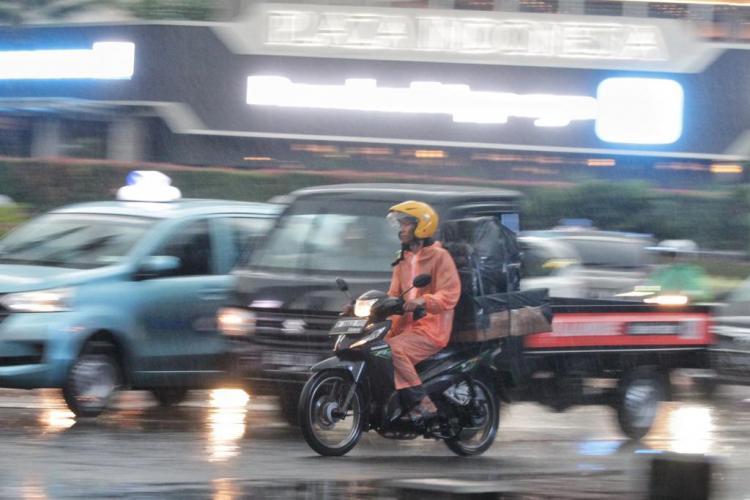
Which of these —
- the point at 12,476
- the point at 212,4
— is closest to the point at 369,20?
the point at 212,4

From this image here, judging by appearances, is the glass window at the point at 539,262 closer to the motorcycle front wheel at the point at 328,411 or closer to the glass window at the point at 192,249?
the glass window at the point at 192,249

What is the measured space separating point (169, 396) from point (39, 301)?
2158 mm

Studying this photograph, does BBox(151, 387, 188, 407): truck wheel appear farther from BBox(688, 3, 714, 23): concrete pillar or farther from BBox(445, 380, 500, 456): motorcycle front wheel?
BBox(688, 3, 714, 23): concrete pillar

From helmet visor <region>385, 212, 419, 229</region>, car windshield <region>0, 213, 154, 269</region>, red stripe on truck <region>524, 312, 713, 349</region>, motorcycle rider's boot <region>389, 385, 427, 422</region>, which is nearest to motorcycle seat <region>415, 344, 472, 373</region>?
motorcycle rider's boot <region>389, 385, 427, 422</region>

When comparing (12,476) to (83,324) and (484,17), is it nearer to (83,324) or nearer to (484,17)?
(83,324)

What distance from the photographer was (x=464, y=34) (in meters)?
34.8

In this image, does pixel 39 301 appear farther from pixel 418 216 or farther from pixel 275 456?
pixel 418 216

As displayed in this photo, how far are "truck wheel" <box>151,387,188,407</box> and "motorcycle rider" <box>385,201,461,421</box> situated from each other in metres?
3.14

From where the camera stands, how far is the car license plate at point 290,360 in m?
10.2

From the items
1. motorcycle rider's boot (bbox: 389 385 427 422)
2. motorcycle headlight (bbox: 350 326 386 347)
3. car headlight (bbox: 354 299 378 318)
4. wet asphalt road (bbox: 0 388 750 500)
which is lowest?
wet asphalt road (bbox: 0 388 750 500)

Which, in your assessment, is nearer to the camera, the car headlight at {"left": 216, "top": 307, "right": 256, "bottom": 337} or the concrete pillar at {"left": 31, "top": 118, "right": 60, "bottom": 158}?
the car headlight at {"left": 216, "top": 307, "right": 256, "bottom": 337}

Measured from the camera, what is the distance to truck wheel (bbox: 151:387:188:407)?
12.2 metres

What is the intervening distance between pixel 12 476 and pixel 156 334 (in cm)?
354

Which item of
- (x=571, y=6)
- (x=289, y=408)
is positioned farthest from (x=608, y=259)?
(x=571, y=6)
